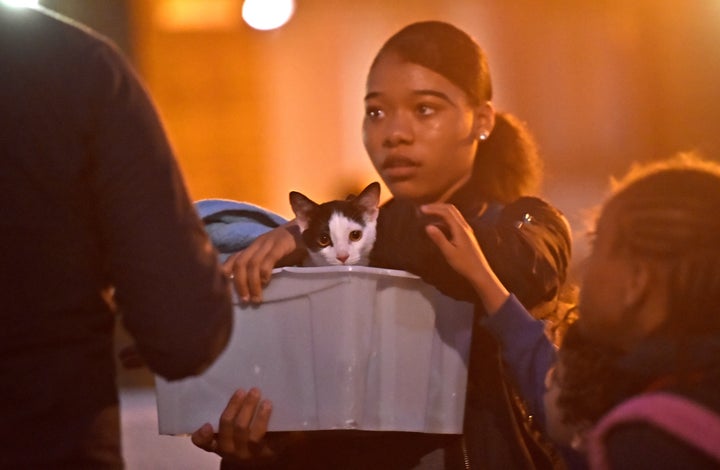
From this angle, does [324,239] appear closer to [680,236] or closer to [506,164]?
[506,164]

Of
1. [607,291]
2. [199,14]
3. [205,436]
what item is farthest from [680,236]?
[199,14]

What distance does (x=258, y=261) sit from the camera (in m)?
2.10

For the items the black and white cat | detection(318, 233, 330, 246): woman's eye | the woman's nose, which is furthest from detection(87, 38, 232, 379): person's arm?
detection(318, 233, 330, 246): woman's eye

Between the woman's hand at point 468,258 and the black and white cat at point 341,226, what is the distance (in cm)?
91

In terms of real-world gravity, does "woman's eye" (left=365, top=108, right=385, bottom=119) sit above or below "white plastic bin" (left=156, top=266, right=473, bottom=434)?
above

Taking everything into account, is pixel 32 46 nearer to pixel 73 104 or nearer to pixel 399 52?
pixel 73 104

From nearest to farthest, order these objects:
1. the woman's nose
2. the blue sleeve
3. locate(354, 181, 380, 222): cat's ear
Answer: the blue sleeve → the woman's nose → locate(354, 181, 380, 222): cat's ear

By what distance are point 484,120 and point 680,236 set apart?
3.38ft

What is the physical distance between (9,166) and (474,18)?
8.50 metres

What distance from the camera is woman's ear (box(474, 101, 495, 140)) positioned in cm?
259

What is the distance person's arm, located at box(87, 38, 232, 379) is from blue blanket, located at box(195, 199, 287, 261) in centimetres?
80

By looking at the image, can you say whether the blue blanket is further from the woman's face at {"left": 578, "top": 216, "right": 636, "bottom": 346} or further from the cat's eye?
the woman's face at {"left": 578, "top": 216, "right": 636, "bottom": 346}

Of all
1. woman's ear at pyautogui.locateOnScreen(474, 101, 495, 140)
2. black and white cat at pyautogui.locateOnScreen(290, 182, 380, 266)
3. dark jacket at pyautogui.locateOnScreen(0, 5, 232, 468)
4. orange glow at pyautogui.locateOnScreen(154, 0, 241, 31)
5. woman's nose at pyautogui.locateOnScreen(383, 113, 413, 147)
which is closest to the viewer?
dark jacket at pyautogui.locateOnScreen(0, 5, 232, 468)

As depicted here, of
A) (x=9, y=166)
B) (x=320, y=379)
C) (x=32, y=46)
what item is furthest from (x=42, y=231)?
(x=320, y=379)
